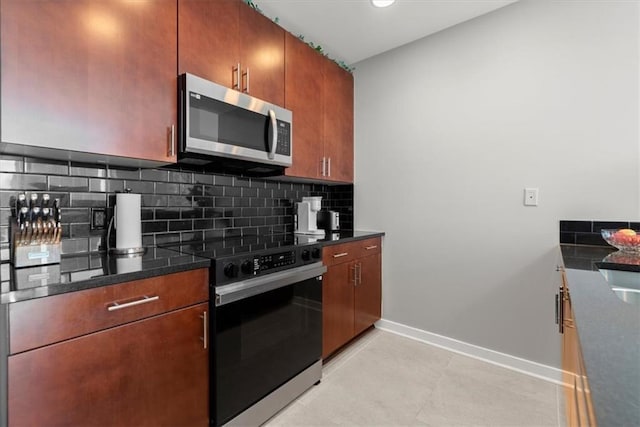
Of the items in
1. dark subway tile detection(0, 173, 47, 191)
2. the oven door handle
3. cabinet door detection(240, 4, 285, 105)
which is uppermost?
cabinet door detection(240, 4, 285, 105)

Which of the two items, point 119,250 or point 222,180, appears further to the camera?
point 222,180

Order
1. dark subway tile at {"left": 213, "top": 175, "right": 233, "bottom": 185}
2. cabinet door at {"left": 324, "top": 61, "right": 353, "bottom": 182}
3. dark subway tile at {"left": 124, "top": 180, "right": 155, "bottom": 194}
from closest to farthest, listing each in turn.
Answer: dark subway tile at {"left": 124, "top": 180, "right": 155, "bottom": 194}, dark subway tile at {"left": 213, "top": 175, "right": 233, "bottom": 185}, cabinet door at {"left": 324, "top": 61, "right": 353, "bottom": 182}

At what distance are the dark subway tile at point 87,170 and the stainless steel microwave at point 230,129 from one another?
1.36 ft

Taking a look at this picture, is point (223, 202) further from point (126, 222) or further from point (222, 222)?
point (126, 222)

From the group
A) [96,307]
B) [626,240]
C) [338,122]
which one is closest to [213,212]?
[96,307]

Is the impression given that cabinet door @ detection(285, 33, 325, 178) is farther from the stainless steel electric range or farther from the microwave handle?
the stainless steel electric range

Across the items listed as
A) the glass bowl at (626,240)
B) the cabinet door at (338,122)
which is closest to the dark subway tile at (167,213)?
the cabinet door at (338,122)

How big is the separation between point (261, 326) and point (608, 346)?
4.42ft

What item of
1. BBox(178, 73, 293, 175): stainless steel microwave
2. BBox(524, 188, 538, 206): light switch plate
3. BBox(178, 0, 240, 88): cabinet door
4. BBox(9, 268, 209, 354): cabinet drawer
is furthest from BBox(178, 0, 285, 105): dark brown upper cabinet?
BBox(524, 188, 538, 206): light switch plate

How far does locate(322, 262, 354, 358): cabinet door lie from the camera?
2.09 metres

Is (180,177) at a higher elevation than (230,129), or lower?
lower

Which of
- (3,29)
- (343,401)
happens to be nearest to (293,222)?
(343,401)

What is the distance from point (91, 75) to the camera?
1228 mm

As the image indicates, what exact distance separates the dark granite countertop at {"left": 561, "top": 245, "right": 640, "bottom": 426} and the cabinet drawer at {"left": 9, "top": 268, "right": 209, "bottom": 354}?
1265 millimetres
